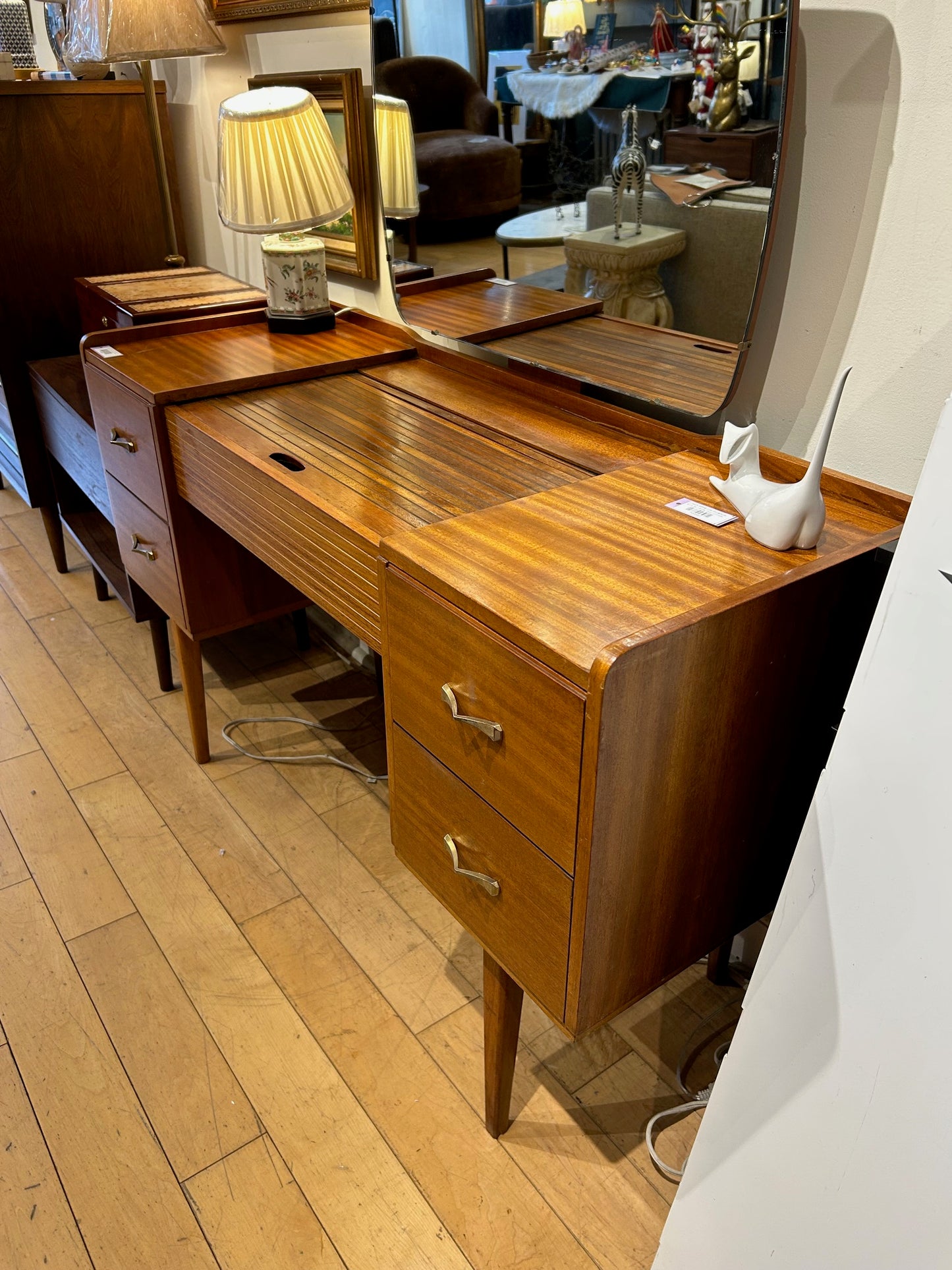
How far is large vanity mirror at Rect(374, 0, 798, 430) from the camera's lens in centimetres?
104

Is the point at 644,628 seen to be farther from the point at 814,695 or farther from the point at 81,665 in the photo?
the point at 81,665

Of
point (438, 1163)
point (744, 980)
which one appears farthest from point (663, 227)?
point (438, 1163)

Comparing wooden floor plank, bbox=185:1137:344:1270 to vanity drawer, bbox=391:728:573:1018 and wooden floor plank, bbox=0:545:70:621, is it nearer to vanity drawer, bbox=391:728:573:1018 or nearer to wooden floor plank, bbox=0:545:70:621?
vanity drawer, bbox=391:728:573:1018

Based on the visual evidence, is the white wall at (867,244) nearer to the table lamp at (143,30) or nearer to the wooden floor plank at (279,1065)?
the wooden floor plank at (279,1065)

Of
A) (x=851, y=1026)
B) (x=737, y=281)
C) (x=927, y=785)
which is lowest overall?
(x=851, y=1026)

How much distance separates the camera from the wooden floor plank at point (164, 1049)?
127cm

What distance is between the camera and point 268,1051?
139 cm

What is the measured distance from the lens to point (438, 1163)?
4.05ft

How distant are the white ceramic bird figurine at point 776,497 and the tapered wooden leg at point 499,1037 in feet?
1.83

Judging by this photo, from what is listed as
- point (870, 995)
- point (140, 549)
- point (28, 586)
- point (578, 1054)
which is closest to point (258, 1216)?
point (578, 1054)

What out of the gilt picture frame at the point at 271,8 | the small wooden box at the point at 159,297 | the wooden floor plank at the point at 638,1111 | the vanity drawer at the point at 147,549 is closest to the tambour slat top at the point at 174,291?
the small wooden box at the point at 159,297

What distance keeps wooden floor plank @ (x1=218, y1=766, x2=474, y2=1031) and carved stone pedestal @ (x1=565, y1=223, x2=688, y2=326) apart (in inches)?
39.7

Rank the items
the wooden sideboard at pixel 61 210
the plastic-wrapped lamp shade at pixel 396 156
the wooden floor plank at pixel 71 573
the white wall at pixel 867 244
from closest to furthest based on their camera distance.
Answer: the white wall at pixel 867 244 < the plastic-wrapped lamp shade at pixel 396 156 < the wooden sideboard at pixel 61 210 < the wooden floor plank at pixel 71 573

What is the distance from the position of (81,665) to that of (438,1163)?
1.51 meters
